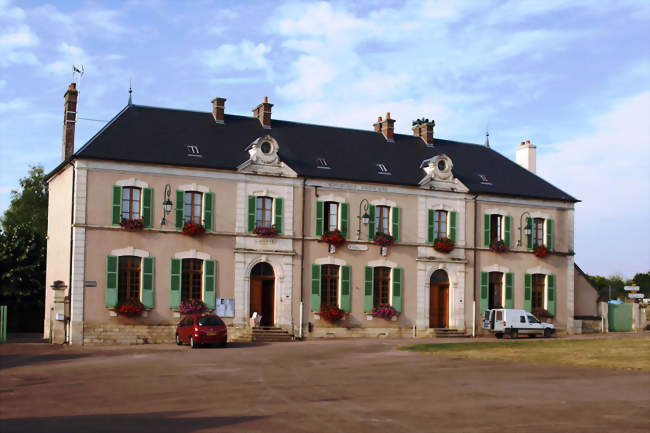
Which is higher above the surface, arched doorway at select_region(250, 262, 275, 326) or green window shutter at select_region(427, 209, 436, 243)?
green window shutter at select_region(427, 209, 436, 243)

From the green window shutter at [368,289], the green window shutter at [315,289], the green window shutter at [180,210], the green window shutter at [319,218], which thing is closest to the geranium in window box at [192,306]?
the green window shutter at [180,210]

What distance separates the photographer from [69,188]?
29.3 meters

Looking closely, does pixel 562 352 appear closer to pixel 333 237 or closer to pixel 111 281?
pixel 333 237

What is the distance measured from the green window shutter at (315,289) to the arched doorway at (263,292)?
161cm

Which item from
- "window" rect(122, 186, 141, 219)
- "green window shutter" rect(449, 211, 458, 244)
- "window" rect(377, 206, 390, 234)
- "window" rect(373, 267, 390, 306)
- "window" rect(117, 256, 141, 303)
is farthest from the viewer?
"green window shutter" rect(449, 211, 458, 244)

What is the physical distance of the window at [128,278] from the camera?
28531mm

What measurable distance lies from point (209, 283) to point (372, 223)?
7.42 meters

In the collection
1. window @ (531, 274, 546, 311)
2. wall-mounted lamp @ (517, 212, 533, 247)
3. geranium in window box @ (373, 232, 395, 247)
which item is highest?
wall-mounted lamp @ (517, 212, 533, 247)

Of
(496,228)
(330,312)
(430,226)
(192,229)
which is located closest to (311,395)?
(192,229)

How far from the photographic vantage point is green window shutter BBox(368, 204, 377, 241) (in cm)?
3250

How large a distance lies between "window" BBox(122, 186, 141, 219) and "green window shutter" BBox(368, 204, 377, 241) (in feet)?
31.4

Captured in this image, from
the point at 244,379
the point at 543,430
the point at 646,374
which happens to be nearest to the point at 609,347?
the point at 646,374

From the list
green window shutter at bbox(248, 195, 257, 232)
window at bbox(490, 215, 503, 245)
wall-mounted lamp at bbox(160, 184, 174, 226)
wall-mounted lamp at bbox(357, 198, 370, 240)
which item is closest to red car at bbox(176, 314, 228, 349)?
wall-mounted lamp at bbox(160, 184, 174, 226)

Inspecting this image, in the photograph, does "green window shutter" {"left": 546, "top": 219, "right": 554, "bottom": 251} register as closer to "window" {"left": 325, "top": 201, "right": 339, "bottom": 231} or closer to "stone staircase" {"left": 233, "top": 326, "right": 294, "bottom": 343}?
"window" {"left": 325, "top": 201, "right": 339, "bottom": 231}
